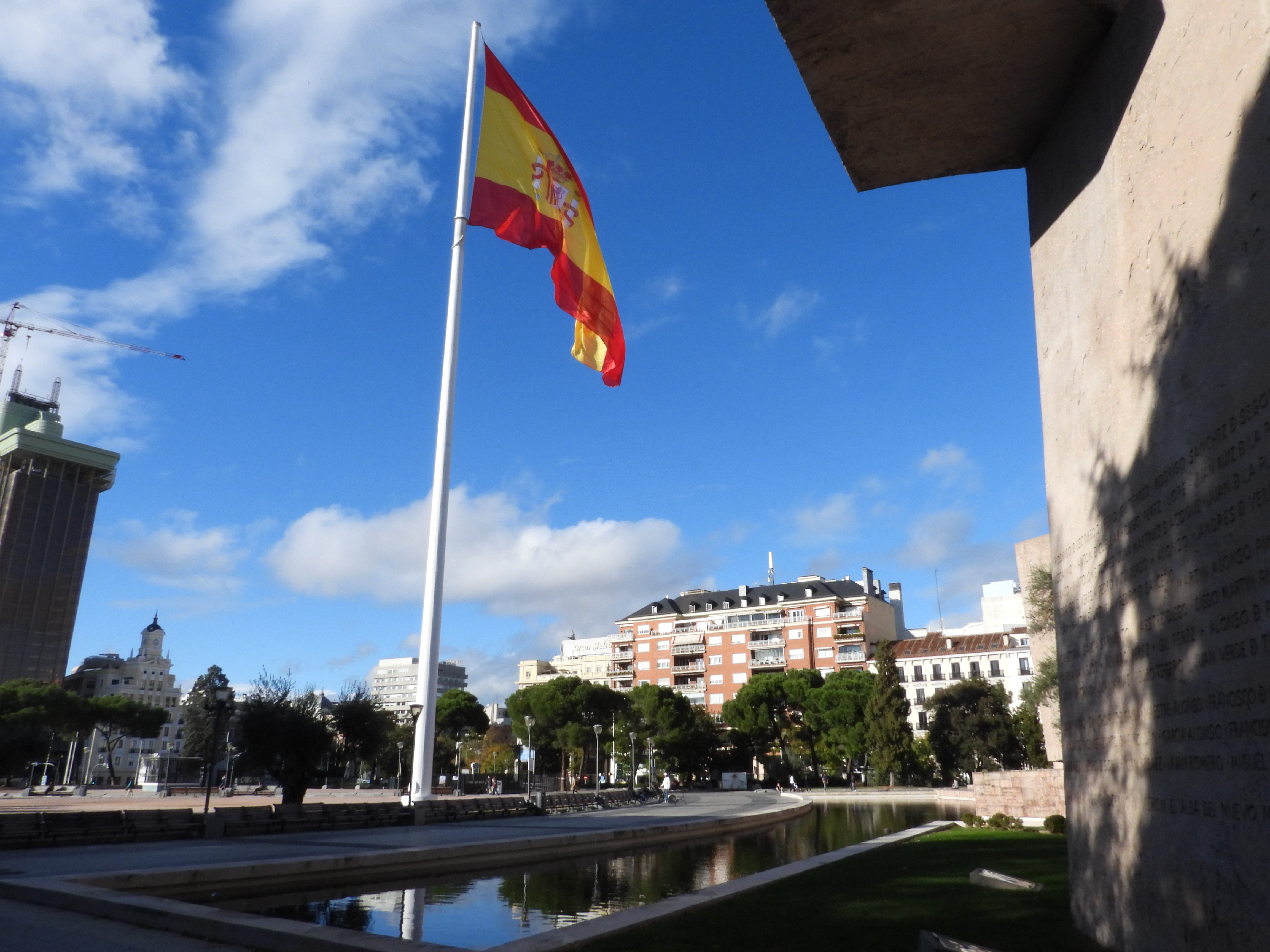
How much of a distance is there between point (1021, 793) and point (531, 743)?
51952 mm

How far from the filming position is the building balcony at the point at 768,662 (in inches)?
4038

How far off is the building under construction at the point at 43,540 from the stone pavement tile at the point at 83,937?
155m

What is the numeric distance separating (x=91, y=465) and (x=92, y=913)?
6982 inches

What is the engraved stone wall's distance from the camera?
5.07 meters

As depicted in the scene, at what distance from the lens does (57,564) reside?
148 m

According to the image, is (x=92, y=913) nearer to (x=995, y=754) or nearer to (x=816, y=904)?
(x=816, y=904)

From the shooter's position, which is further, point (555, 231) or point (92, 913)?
point (555, 231)

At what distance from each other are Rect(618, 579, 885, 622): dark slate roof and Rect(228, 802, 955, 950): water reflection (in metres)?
83.8

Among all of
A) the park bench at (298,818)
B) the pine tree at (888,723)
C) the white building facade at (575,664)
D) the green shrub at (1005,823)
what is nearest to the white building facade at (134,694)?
the white building facade at (575,664)

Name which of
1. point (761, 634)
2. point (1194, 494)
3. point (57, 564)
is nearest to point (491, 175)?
point (1194, 494)

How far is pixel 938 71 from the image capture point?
25.9 feet

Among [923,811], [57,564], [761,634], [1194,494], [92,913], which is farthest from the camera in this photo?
[57,564]

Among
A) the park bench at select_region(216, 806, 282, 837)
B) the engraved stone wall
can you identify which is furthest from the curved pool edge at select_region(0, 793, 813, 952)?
the park bench at select_region(216, 806, 282, 837)

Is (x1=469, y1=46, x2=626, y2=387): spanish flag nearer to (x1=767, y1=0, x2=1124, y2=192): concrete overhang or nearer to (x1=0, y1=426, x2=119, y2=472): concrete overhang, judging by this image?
(x1=767, y1=0, x2=1124, y2=192): concrete overhang
